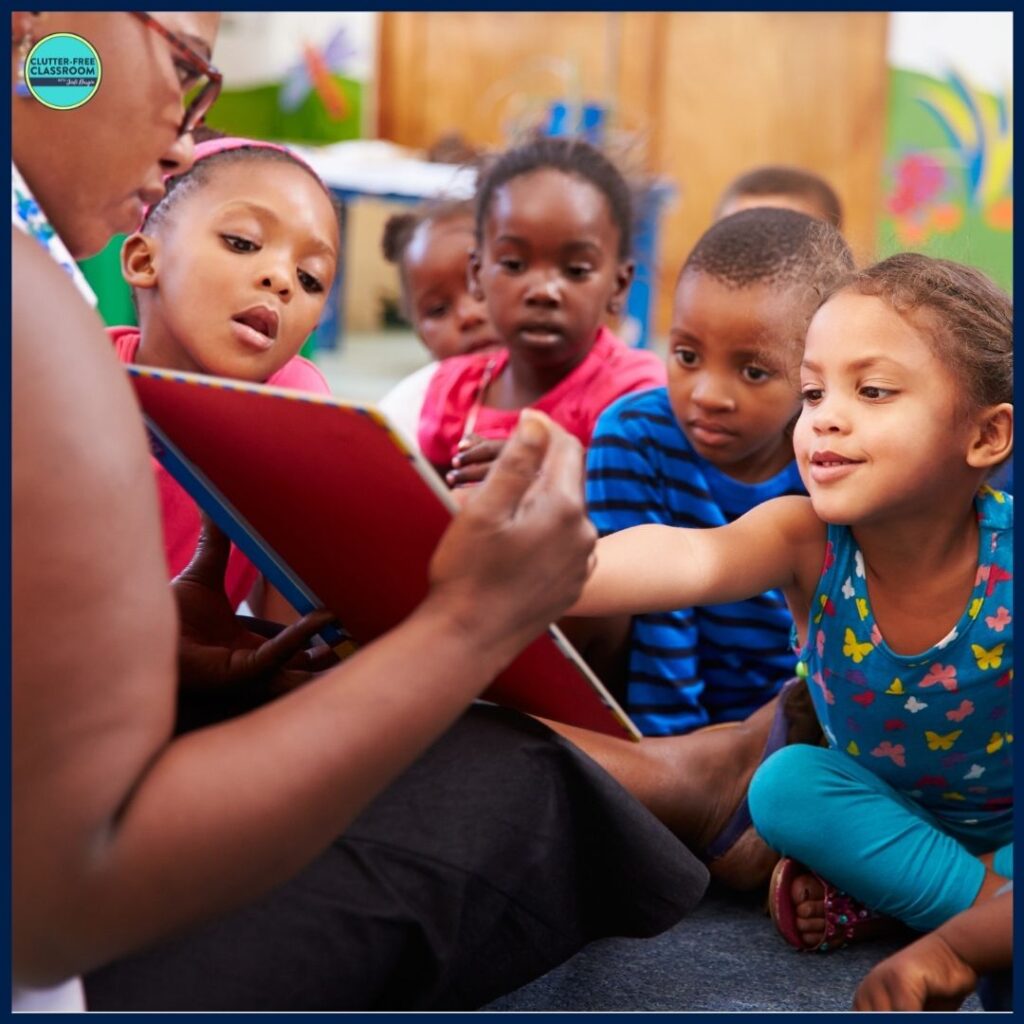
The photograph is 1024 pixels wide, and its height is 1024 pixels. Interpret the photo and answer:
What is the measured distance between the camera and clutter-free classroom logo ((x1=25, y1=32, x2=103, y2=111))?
2.98 ft

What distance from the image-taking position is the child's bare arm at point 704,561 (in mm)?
1165

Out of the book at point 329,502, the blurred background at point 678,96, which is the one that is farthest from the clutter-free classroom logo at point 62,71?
the blurred background at point 678,96

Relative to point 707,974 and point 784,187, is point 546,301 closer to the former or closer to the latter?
point 784,187

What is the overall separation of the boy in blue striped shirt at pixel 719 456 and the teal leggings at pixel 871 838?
290 mm

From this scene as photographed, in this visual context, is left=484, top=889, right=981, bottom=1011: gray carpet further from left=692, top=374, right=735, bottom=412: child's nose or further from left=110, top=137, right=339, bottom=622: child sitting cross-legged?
left=692, top=374, right=735, bottom=412: child's nose

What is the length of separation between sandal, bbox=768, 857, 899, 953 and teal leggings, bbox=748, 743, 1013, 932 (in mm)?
12

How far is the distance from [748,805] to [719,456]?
42 centimetres

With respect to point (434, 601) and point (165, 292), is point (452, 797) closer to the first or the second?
point (434, 601)

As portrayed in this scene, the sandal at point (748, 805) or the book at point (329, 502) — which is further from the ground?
the book at point (329, 502)

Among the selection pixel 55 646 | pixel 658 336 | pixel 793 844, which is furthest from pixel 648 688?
pixel 658 336

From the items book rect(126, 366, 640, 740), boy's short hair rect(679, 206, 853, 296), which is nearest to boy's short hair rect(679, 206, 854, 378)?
boy's short hair rect(679, 206, 853, 296)

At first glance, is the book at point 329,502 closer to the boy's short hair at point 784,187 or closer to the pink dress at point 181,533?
the pink dress at point 181,533

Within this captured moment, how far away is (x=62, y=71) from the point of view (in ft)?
3.04

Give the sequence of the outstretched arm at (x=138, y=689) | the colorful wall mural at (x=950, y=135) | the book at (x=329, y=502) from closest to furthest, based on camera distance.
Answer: the outstretched arm at (x=138, y=689) < the book at (x=329, y=502) < the colorful wall mural at (x=950, y=135)
